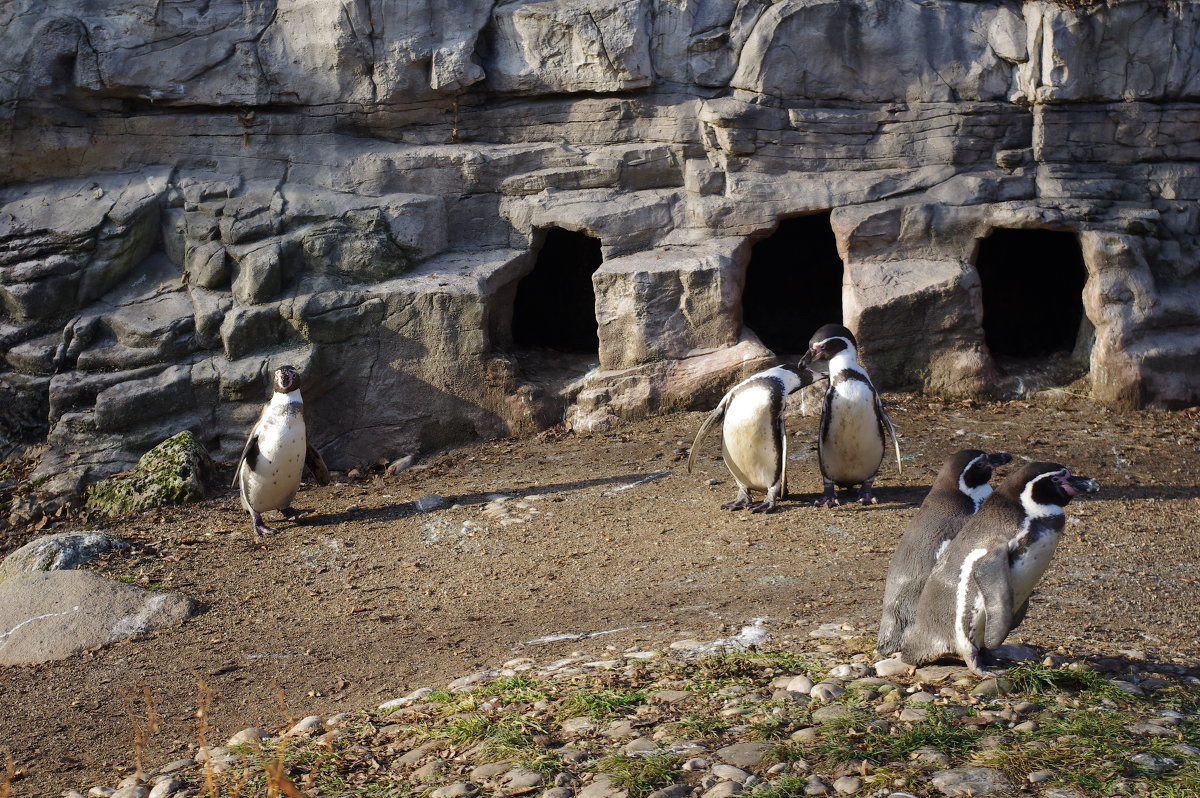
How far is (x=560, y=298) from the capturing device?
12.5m

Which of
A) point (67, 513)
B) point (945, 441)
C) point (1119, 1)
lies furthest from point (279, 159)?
point (1119, 1)

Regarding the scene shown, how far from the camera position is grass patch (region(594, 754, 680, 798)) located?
329 centimetres

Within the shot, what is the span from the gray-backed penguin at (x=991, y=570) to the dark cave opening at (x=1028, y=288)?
308 inches

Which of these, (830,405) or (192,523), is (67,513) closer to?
(192,523)

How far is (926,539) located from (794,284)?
8619mm

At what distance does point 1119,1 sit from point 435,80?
5920 millimetres

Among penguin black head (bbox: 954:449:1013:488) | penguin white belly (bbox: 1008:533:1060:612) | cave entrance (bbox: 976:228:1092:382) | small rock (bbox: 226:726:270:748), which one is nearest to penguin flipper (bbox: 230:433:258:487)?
small rock (bbox: 226:726:270:748)

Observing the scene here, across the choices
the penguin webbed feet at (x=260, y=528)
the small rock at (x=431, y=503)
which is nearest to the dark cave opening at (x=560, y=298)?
the small rock at (x=431, y=503)

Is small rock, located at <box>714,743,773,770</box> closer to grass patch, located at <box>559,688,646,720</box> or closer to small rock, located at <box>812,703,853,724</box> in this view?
small rock, located at <box>812,703,853,724</box>

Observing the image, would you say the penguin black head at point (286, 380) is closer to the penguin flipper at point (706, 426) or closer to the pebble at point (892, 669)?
the penguin flipper at point (706, 426)

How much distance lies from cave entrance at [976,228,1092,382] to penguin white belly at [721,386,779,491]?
4.94 m

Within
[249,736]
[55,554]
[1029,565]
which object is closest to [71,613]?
[55,554]

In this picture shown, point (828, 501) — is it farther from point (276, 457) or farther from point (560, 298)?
point (560, 298)

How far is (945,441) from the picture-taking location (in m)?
8.41
